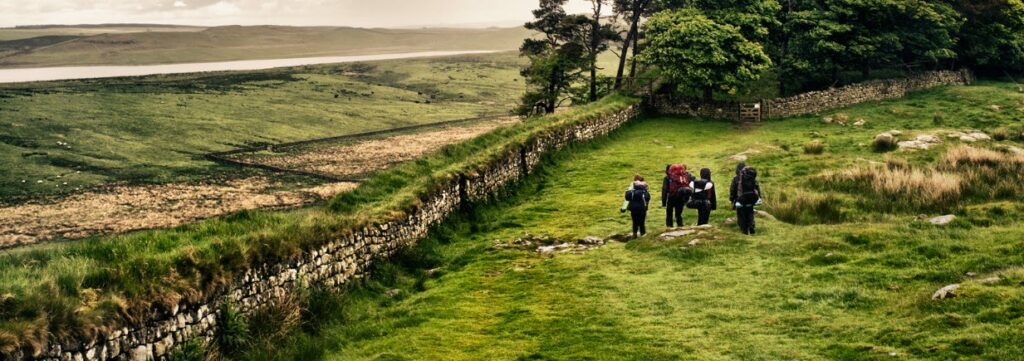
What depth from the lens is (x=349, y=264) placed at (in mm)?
17297

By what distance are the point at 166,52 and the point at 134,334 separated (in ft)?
615

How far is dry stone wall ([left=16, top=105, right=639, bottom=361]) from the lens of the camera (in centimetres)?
1086

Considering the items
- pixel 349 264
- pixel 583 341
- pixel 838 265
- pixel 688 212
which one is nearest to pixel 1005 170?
pixel 688 212

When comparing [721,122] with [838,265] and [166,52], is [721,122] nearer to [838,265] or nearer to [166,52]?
[838,265]

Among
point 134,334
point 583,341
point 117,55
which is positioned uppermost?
point 117,55

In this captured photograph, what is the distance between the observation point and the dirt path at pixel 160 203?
112ft

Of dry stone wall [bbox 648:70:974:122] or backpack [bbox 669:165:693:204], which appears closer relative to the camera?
backpack [bbox 669:165:693:204]

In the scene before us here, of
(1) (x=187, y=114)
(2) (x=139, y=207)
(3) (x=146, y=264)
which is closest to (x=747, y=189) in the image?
(3) (x=146, y=264)

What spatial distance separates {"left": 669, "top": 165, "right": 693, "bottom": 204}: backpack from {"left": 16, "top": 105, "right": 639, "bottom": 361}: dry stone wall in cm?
732

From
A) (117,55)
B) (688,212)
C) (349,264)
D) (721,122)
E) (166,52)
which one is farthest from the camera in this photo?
(166,52)

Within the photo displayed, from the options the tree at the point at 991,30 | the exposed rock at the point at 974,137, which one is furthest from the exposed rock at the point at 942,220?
the tree at the point at 991,30

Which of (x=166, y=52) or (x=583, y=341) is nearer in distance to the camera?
(x=583, y=341)

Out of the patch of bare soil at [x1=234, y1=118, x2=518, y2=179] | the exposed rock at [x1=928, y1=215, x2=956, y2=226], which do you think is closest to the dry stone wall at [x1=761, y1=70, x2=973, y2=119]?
the patch of bare soil at [x1=234, y1=118, x2=518, y2=179]

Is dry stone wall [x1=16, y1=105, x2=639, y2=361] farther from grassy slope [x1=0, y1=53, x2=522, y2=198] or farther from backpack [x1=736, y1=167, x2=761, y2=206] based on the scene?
grassy slope [x1=0, y1=53, x2=522, y2=198]
